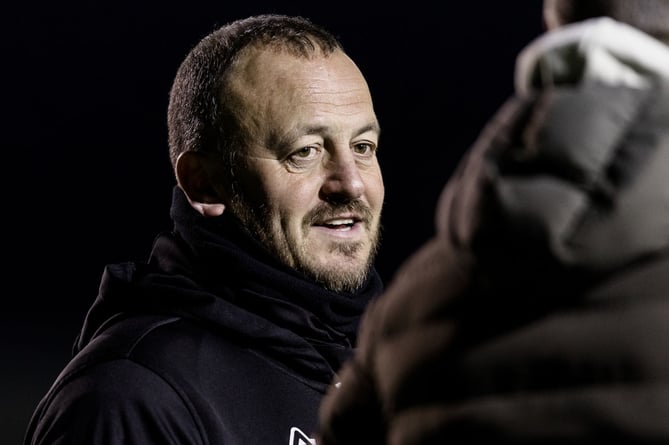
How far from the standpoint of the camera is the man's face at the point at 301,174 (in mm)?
1728

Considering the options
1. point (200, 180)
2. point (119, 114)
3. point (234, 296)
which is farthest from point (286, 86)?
point (119, 114)

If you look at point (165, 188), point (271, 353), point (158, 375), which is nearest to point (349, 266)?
point (271, 353)

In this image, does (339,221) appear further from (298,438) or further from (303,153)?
(298,438)

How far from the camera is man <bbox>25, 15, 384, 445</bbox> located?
1.50 meters

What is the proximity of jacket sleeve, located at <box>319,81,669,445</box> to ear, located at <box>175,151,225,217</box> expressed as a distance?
110 centimetres

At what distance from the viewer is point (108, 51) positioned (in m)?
4.35

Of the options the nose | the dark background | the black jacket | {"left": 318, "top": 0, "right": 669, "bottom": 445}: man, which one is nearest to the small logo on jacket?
the black jacket

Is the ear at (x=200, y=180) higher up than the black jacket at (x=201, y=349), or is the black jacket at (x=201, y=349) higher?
the ear at (x=200, y=180)

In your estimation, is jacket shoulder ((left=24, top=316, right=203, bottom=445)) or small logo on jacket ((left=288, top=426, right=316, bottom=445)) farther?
small logo on jacket ((left=288, top=426, right=316, bottom=445))

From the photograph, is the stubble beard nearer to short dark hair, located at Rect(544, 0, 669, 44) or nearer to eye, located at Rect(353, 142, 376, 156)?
eye, located at Rect(353, 142, 376, 156)

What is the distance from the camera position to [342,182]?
1.74 metres

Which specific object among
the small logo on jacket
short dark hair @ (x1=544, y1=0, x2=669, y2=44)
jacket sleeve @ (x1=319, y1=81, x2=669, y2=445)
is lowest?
the small logo on jacket

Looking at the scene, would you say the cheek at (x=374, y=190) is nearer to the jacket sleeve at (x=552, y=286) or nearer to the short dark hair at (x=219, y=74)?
the short dark hair at (x=219, y=74)

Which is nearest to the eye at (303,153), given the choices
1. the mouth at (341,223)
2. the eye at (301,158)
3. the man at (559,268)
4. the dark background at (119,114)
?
the eye at (301,158)
